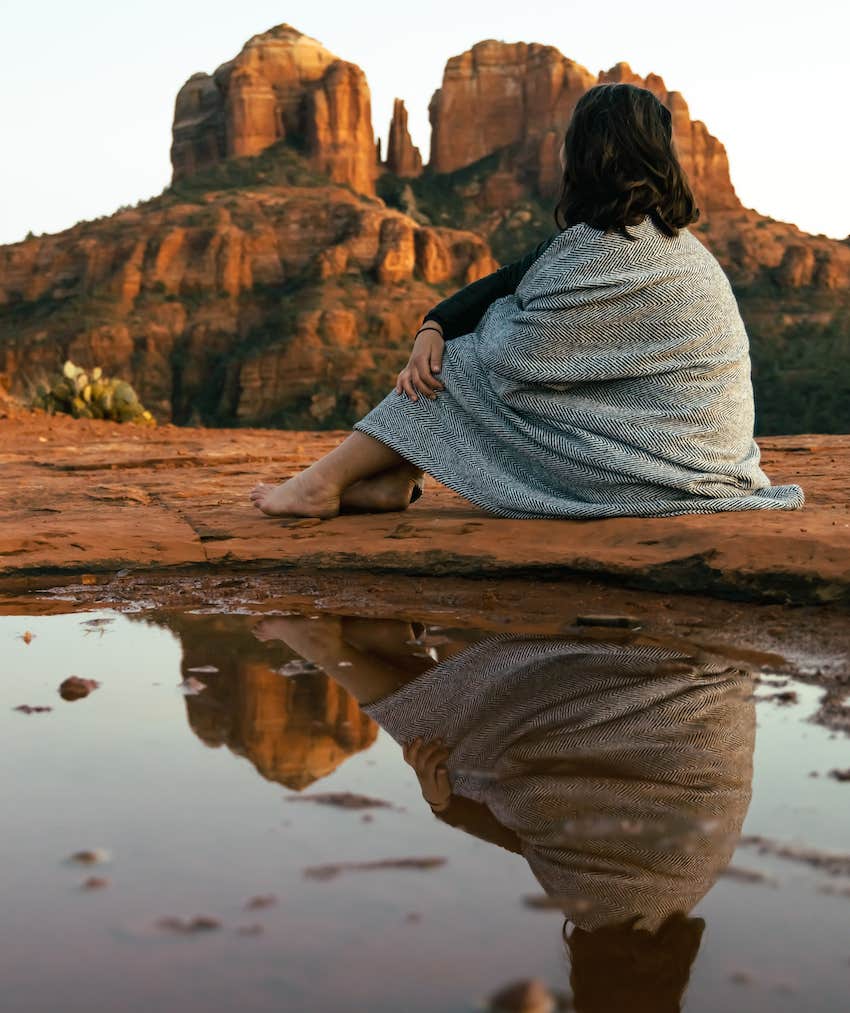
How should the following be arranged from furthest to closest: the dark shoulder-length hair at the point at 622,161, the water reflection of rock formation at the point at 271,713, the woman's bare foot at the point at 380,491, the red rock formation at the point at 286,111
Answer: the red rock formation at the point at 286,111
the woman's bare foot at the point at 380,491
the dark shoulder-length hair at the point at 622,161
the water reflection of rock formation at the point at 271,713

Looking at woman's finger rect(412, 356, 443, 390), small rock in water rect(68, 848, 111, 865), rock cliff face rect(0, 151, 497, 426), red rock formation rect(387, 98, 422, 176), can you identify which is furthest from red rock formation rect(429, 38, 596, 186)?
small rock in water rect(68, 848, 111, 865)

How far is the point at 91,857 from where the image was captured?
4.33ft

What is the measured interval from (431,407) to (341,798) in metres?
2.10

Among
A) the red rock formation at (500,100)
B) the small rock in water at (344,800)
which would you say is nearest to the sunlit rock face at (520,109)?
the red rock formation at (500,100)

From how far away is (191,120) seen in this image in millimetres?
74000

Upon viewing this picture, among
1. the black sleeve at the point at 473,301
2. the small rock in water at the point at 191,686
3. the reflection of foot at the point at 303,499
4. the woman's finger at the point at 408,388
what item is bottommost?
the small rock in water at the point at 191,686

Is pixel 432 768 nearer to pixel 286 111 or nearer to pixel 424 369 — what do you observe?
pixel 424 369

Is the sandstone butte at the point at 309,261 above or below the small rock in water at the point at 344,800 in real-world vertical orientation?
above

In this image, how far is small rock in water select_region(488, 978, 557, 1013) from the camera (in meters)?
1.00

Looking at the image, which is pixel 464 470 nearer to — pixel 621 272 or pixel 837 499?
pixel 621 272

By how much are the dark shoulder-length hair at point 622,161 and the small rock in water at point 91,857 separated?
7.84 ft

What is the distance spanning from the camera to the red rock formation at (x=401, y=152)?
73.1 metres

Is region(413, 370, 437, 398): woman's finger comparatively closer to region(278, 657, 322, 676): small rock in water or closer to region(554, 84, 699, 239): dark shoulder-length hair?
region(554, 84, 699, 239): dark shoulder-length hair

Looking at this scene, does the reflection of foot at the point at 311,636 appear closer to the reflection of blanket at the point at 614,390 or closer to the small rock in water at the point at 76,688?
the small rock in water at the point at 76,688
